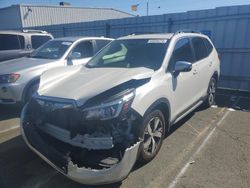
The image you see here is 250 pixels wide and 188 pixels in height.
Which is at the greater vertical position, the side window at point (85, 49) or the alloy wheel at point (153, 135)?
the side window at point (85, 49)

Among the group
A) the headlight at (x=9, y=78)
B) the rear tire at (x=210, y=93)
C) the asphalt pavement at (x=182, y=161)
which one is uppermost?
the headlight at (x=9, y=78)

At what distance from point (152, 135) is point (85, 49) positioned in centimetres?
438

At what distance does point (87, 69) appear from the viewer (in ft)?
13.7

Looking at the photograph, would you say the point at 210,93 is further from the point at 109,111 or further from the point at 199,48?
the point at 109,111

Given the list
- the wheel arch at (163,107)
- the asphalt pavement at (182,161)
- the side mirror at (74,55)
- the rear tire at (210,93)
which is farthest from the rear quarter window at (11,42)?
the wheel arch at (163,107)

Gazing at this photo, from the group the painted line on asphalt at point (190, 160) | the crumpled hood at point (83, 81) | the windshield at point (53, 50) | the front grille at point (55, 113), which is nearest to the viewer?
the front grille at point (55, 113)

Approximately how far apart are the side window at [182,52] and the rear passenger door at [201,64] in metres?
0.23

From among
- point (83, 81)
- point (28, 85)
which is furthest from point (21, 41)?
point (83, 81)

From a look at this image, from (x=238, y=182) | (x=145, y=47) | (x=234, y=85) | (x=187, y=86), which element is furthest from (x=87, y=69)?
(x=234, y=85)

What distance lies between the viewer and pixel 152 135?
136 inches

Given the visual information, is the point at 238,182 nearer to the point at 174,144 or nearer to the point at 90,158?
the point at 174,144

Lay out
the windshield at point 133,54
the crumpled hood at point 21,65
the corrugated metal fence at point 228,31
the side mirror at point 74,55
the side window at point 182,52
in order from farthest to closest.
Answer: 1. the corrugated metal fence at point 228,31
2. the side mirror at point 74,55
3. the crumpled hood at point 21,65
4. the side window at point 182,52
5. the windshield at point 133,54

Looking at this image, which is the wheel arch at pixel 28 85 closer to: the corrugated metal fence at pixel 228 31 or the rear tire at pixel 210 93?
the rear tire at pixel 210 93

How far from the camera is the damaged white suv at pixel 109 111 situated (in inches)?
105
